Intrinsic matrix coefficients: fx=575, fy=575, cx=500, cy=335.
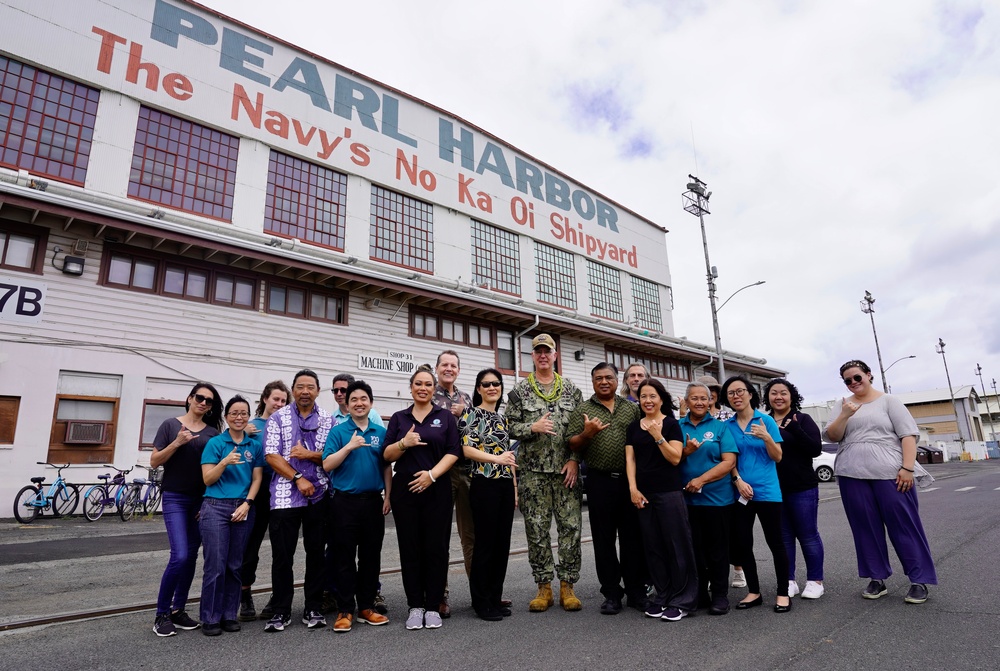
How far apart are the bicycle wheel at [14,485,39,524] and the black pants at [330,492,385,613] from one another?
1026 cm

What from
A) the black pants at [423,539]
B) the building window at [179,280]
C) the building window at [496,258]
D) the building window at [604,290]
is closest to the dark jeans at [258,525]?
the black pants at [423,539]

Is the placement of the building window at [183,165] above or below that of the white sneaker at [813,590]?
above

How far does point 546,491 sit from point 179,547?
2.90 m

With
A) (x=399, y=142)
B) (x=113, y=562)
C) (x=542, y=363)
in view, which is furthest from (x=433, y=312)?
(x=542, y=363)

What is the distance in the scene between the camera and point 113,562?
747 centimetres

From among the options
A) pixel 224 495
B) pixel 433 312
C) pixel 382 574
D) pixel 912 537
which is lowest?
pixel 382 574

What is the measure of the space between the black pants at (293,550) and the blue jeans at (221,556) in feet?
0.86

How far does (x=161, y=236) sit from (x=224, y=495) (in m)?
10.7

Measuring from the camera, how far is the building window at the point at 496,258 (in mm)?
22469

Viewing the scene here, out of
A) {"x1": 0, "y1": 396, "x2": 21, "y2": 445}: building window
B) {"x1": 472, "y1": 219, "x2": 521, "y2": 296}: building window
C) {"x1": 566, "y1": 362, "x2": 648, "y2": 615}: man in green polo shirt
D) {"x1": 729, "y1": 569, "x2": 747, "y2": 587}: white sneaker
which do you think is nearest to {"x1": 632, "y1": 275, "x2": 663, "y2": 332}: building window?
{"x1": 472, "y1": 219, "x2": 521, "y2": 296}: building window

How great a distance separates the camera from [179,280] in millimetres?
13930

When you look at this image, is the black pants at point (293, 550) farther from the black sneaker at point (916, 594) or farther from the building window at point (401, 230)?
the building window at point (401, 230)

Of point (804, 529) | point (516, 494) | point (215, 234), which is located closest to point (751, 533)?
point (804, 529)

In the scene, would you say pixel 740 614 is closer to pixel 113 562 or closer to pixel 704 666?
pixel 704 666
